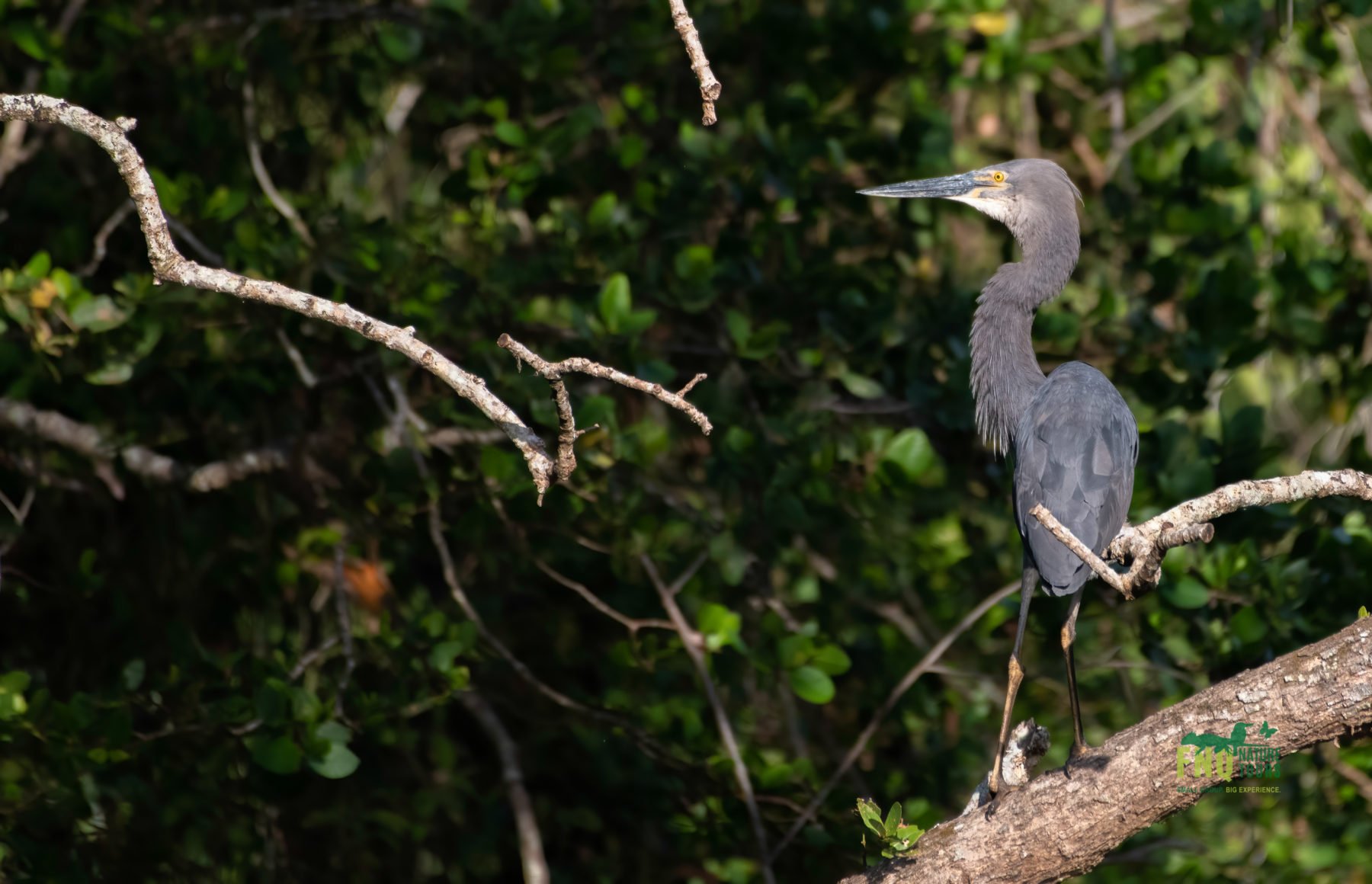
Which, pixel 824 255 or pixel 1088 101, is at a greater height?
pixel 1088 101

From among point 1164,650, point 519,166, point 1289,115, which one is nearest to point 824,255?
point 519,166

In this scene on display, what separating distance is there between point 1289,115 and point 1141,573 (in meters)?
3.84

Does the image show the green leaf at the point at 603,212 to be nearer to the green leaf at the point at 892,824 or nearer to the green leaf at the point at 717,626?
the green leaf at the point at 717,626

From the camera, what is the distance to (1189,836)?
3.93m

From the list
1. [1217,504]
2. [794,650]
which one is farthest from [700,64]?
[794,650]

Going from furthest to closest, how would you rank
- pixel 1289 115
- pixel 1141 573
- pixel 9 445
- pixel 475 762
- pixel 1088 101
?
1. pixel 1289 115
2. pixel 1088 101
3. pixel 475 762
4. pixel 9 445
5. pixel 1141 573

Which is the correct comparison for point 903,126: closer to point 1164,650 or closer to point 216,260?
point 1164,650

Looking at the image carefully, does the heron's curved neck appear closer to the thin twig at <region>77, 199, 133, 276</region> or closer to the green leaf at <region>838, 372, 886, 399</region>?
the green leaf at <region>838, 372, 886, 399</region>

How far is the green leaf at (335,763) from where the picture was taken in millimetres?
2918

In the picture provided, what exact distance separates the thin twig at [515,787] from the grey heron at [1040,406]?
3.75 ft

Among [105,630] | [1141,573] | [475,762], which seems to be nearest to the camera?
[1141,573]

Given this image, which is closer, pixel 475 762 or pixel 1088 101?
pixel 475 762

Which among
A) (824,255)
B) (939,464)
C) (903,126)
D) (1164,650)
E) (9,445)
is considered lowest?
(9,445)

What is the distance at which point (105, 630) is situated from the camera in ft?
12.6
